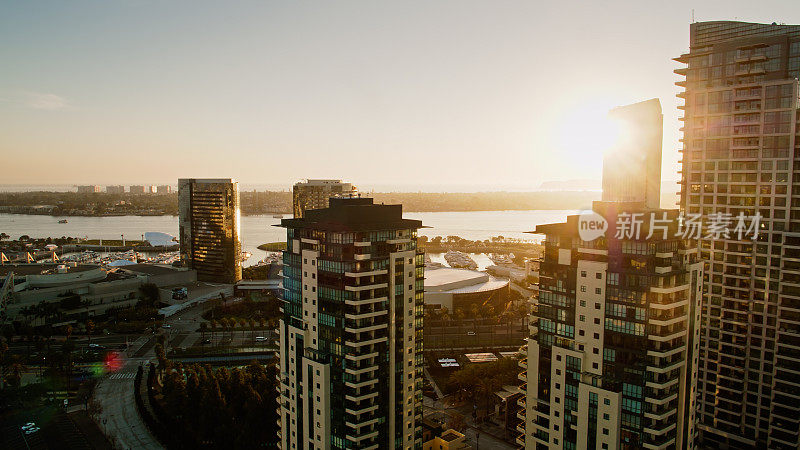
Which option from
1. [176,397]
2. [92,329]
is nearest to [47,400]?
[176,397]

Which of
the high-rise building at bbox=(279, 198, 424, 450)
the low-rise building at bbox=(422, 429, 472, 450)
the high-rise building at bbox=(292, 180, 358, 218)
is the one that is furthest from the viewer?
the high-rise building at bbox=(292, 180, 358, 218)

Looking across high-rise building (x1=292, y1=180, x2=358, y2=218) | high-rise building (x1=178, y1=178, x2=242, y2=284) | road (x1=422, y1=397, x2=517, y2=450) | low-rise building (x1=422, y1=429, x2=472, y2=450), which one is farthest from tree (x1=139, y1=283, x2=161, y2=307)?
low-rise building (x1=422, y1=429, x2=472, y2=450)

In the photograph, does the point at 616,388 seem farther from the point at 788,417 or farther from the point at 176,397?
the point at 176,397

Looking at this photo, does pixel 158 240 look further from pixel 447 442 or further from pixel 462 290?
pixel 447 442

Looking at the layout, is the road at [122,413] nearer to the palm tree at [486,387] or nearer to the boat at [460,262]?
the palm tree at [486,387]

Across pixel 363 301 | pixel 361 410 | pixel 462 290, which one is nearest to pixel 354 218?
pixel 363 301

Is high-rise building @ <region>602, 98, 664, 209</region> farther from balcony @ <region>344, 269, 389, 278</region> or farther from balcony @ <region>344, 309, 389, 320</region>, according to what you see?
balcony @ <region>344, 309, 389, 320</region>
